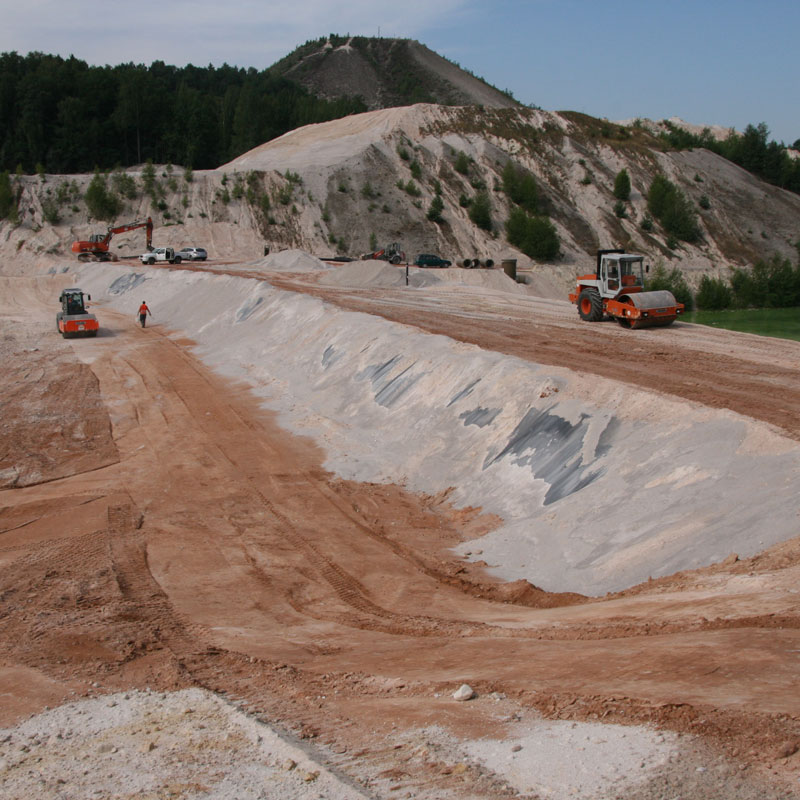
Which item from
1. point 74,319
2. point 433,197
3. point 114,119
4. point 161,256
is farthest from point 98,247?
point 114,119

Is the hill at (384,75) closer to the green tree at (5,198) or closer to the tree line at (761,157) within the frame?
the tree line at (761,157)

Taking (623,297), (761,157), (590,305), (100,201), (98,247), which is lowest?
(590,305)

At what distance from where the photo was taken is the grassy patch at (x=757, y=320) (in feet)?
121

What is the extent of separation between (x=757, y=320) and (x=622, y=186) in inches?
1362

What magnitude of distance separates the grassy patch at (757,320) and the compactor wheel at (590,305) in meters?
10.1

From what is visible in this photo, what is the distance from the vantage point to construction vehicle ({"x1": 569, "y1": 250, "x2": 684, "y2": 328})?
86.1 feet

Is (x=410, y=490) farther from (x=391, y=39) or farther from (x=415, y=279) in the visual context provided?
(x=391, y=39)

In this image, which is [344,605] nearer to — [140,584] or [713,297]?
[140,584]

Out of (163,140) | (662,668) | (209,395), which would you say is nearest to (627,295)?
(209,395)

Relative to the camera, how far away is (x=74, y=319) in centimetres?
3362

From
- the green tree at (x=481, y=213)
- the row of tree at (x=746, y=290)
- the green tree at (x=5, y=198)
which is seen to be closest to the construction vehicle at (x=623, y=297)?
the row of tree at (x=746, y=290)

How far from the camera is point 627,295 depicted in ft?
87.4

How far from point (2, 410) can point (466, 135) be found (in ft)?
210

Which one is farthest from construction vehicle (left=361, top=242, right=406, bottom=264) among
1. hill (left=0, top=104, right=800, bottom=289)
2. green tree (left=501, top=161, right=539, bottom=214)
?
green tree (left=501, top=161, right=539, bottom=214)
